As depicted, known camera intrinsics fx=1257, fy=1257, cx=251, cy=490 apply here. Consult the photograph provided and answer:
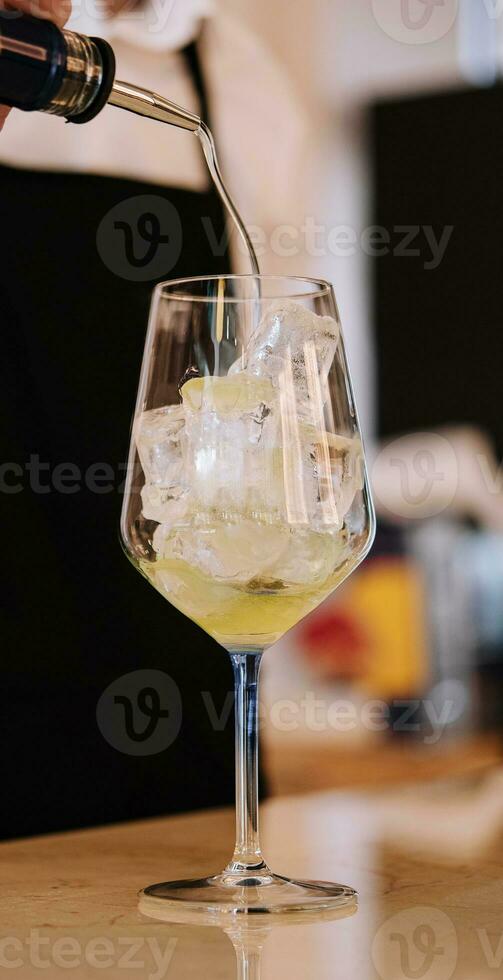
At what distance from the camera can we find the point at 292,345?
1.94ft

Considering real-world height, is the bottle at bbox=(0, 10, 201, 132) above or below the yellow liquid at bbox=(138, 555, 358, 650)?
above

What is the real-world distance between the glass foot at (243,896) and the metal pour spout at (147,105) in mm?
374

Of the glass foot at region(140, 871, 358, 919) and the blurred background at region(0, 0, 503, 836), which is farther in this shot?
the blurred background at region(0, 0, 503, 836)

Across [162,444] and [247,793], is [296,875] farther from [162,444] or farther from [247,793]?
[162,444]

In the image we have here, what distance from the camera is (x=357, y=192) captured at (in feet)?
8.78

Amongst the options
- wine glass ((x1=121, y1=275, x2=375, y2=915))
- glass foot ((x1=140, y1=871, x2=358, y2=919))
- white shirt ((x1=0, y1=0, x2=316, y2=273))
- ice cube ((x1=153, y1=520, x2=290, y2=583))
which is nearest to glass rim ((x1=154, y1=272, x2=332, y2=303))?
wine glass ((x1=121, y1=275, x2=375, y2=915))

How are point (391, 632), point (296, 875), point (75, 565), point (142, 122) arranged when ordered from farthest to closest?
1. point (391, 632)
2. point (142, 122)
3. point (75, 565)
4. point (296, 875)

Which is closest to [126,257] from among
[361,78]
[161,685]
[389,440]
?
[161,685]

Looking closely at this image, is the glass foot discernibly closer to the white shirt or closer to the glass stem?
the glass stem

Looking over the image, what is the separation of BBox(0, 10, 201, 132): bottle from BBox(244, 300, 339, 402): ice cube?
13 cm

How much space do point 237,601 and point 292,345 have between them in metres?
0.12

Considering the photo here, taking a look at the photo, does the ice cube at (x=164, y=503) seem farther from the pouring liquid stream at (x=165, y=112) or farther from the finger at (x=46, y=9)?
the finger at (x=46, y=9)

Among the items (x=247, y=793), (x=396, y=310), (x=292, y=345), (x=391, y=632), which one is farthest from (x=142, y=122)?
(x=396, y=310)

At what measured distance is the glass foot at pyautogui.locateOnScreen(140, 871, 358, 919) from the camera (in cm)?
55
